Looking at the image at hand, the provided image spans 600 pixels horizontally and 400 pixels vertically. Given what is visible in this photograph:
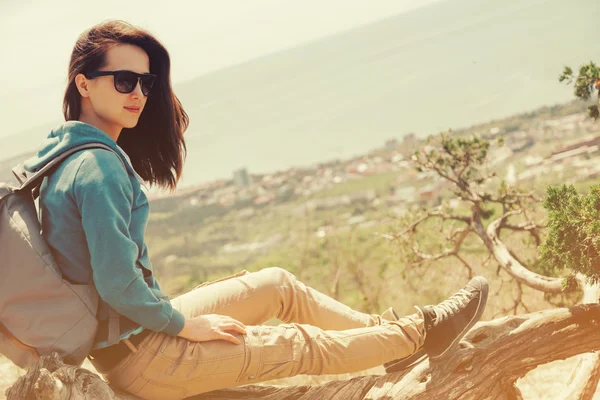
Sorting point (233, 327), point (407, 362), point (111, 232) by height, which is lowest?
point (407, 362)

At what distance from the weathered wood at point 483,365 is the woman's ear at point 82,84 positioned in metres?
1.16

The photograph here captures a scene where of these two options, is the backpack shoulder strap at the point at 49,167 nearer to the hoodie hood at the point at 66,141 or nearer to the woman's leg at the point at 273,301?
the hoodie hood at the point at 66,141

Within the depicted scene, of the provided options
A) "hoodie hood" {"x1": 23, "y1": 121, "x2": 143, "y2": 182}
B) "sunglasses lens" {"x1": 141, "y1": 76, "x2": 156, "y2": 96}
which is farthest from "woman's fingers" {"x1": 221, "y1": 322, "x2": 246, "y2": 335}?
"sunglasses lens" {"x1": 141, "y1": 76, "x2": 156, "y2": 96}

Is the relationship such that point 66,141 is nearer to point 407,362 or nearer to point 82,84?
point 82,84

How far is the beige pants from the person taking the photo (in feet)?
6.14

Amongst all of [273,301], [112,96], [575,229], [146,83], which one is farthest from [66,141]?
[575,229]

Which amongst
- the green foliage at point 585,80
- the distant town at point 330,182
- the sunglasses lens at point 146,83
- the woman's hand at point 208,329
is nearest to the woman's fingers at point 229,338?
the woman's hand at point 208,329

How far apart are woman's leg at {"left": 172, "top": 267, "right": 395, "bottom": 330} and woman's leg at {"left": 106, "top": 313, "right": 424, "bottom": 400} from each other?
164 mm

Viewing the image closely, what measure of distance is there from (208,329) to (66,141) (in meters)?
0.73

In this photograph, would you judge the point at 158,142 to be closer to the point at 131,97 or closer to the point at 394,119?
the point at 131,97

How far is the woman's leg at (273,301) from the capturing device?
2182 mm

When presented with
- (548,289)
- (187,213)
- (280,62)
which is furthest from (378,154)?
(280,62)

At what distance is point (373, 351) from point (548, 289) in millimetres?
1628

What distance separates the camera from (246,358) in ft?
6.28
